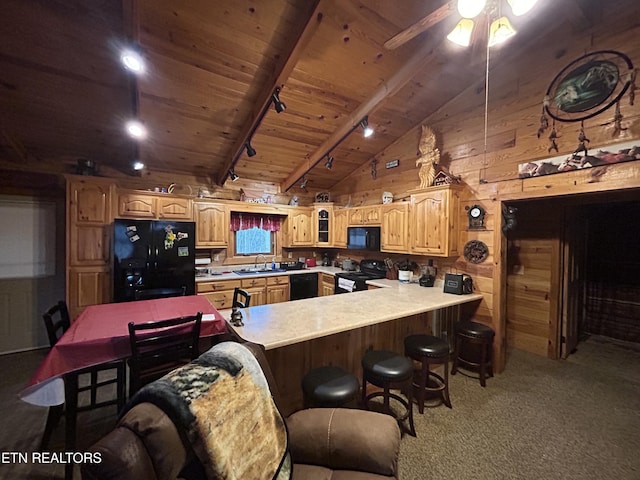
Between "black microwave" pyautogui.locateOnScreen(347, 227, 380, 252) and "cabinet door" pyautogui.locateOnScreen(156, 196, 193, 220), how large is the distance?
2.70 m

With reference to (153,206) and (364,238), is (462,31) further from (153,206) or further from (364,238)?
(153,206)

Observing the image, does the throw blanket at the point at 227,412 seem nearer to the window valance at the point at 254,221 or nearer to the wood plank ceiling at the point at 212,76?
the wood plank ceiling at the point at 212,76

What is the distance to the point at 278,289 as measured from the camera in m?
4.78

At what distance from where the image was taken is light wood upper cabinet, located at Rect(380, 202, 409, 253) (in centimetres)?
391

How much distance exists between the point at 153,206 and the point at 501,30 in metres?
4.40

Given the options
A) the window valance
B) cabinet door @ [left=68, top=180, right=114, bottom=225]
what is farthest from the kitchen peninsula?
the window valance

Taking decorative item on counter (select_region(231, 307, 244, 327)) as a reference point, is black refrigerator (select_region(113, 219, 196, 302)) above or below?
above

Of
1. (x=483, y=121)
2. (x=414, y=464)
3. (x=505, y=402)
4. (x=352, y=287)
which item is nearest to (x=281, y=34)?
(x=483, y=121)

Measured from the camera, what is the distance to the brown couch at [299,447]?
0.76 meters

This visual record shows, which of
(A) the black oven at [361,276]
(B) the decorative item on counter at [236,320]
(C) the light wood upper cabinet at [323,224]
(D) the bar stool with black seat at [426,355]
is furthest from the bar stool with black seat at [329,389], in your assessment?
(C) the light wood upper cabinet at [323,224]

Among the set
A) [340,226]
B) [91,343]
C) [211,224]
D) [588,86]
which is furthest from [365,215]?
[91,343]

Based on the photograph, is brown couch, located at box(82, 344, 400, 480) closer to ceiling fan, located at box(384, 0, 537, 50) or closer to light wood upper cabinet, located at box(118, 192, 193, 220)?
ceiling fan, located at box(384, 0, 537, 50)

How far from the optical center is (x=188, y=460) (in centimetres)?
95

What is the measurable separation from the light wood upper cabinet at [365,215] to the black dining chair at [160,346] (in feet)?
10.4
